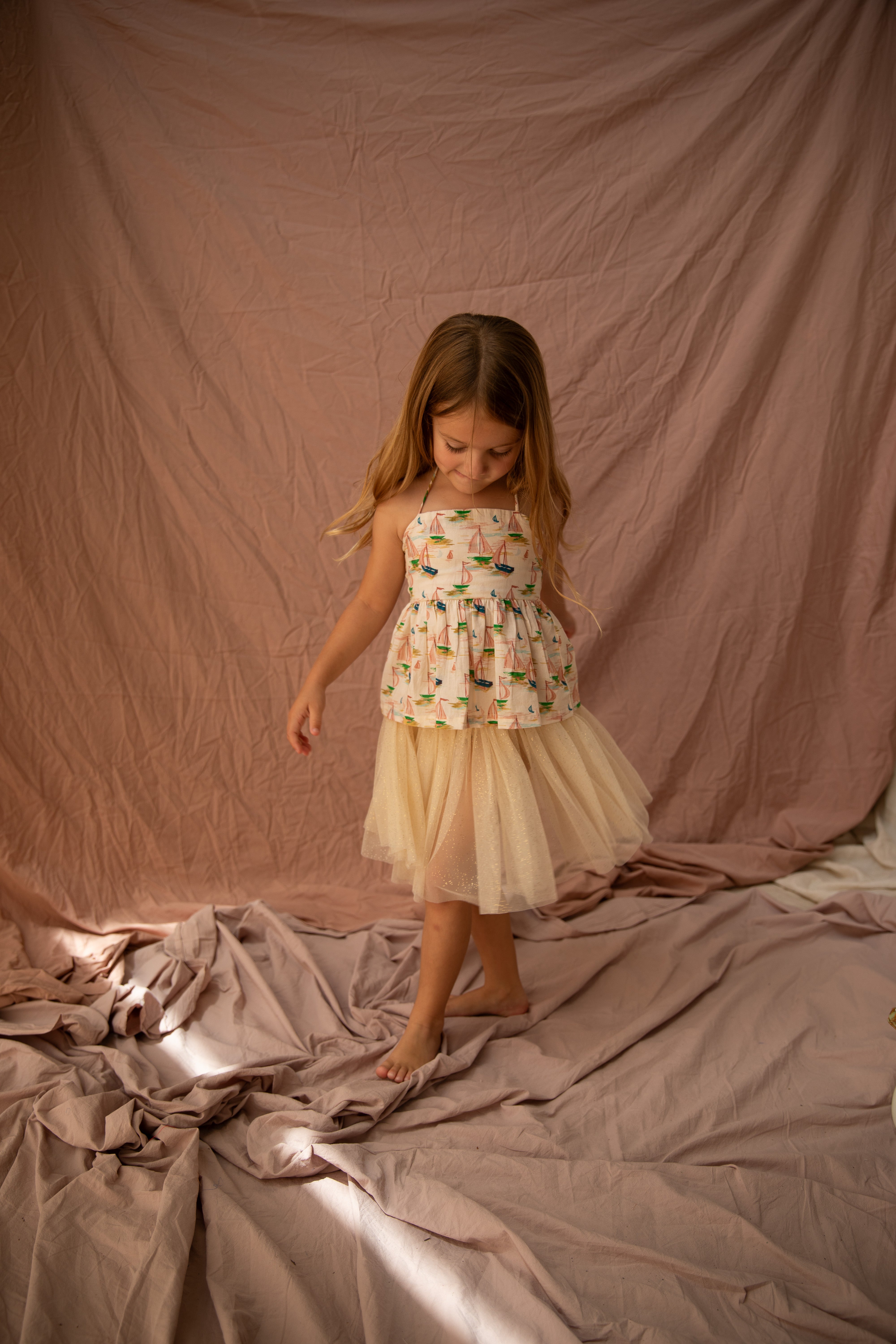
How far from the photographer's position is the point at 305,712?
60.4 inches

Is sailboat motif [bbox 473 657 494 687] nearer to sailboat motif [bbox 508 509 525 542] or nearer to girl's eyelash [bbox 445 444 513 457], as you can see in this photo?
sailboat motif [bbox 508 509 525 542]

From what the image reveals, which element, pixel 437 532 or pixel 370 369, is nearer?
pixel 437 532

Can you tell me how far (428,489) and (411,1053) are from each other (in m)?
0.90

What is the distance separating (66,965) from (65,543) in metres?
0.85

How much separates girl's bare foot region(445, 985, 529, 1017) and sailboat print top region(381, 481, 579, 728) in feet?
1.78

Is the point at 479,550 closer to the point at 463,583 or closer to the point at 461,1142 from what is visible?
the point at 463,583

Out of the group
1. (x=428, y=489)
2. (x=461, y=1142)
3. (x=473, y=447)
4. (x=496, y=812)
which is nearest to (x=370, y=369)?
(x=428, y=489)

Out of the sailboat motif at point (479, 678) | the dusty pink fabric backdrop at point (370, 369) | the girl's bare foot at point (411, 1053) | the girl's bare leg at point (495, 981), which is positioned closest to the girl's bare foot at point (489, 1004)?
the girl's bare leg at point (495, 981)

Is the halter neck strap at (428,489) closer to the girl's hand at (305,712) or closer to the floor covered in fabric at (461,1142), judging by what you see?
the girl's hand at (305,712)

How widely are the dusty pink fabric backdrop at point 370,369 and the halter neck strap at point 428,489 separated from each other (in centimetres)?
58

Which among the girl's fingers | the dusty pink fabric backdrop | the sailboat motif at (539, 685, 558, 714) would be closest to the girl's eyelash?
the sailboat motif at (539, 685, 558, 714)

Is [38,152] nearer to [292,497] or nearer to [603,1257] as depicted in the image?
[292,497]

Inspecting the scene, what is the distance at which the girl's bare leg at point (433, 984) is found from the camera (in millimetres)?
1459

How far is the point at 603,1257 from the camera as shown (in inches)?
44.3
